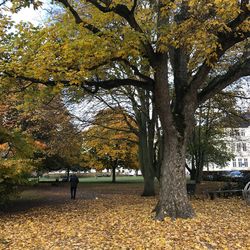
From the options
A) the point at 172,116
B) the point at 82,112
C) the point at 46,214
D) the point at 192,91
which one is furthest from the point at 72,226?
the point at 82,112

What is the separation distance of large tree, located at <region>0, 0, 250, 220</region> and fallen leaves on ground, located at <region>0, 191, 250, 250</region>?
3.93 ft

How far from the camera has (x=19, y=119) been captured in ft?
95.9

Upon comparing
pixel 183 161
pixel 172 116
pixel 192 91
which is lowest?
pixel 183 161

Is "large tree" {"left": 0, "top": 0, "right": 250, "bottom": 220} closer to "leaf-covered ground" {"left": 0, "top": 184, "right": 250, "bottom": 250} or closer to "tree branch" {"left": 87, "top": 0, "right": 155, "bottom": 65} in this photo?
"tree branch" {"left": 87, "top": 0, "right": 155, "bottom": 65}

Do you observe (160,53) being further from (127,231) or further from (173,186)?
(127,231)

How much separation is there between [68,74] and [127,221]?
482 centimetres

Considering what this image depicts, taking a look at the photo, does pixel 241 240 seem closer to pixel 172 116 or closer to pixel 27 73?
pixel 172 116

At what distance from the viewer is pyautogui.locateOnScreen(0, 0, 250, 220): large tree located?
1081 centimetres

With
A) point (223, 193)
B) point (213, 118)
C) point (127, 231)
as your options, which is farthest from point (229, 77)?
point (213, 118)

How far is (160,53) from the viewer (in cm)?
1238

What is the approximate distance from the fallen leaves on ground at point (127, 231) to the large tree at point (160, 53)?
1197 mm

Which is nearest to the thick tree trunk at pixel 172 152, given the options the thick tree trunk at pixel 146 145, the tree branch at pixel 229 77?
the tree branch at pixel 229 77

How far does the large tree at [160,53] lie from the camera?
1081cm

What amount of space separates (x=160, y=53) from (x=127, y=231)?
592cm
